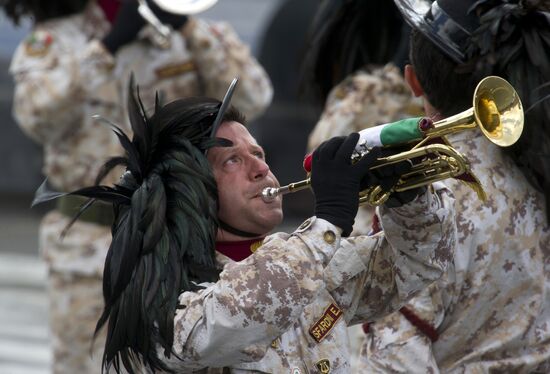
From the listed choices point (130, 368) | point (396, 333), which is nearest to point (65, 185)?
point (396, 333)

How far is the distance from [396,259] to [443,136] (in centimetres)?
39

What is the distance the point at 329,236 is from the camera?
3.28 meters

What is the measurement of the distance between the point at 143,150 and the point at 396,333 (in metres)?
0.93

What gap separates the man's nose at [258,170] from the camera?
3.61m

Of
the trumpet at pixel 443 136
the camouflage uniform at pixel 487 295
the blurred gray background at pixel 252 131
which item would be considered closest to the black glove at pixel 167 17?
the camouflage uniform at pixel 487 295

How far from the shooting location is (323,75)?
230 inches

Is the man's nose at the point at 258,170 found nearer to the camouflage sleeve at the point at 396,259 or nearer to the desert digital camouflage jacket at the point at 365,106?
the camouflage sleeve at the point at 396,259

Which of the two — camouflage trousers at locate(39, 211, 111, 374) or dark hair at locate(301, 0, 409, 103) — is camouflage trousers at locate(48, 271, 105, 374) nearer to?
camouflage trousers at locate(39, 211, 111, 374)

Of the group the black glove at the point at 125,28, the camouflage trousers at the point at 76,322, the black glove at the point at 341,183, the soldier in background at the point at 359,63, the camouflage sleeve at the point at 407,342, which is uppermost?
Result: the black glove at the point at 341,183

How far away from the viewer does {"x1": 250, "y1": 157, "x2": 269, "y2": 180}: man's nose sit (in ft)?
11.8

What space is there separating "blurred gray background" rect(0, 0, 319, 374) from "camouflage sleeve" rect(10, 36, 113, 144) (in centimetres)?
451

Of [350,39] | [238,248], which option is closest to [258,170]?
[238,248]

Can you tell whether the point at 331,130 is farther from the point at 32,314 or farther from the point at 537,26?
the point at 32,314

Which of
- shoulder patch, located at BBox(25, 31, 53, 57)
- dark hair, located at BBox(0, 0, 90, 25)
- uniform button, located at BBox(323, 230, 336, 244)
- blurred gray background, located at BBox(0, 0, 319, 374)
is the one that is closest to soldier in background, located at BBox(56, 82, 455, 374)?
uniform button, located at BBox(323, 230, 336, 244)
